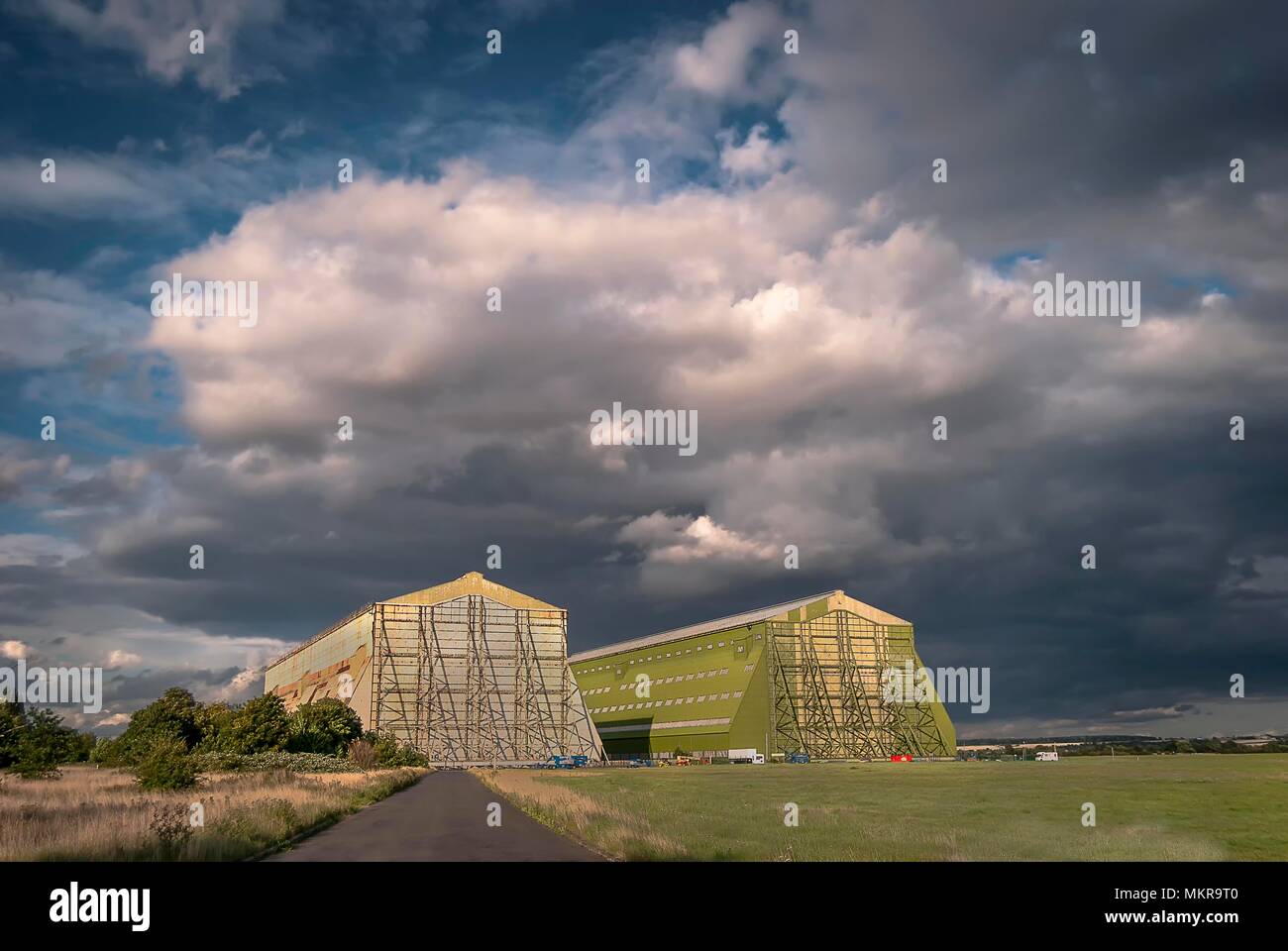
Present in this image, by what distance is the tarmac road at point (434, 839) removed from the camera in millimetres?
23703

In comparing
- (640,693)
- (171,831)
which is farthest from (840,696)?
(171,831)

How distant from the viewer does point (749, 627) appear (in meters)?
153

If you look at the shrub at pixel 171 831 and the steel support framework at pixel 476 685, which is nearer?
the shrub at pixel 171 831

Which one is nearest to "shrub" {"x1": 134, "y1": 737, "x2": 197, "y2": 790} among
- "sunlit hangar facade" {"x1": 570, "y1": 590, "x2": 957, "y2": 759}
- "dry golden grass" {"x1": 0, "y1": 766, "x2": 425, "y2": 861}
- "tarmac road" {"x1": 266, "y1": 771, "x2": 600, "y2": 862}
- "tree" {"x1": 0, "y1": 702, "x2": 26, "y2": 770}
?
"dry golden grass" {"x1": 0, "y1": 766, "x2": 425, "y2": 861}

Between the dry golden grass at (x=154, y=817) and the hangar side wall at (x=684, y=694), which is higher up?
the dry golden grass at (x=154, y=817)

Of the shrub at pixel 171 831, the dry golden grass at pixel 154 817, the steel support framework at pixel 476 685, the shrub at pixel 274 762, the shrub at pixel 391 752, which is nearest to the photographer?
the dry golden grass at pixel 154 817

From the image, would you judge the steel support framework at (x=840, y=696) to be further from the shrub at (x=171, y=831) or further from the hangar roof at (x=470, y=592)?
the shrub at (x=171, y=831)

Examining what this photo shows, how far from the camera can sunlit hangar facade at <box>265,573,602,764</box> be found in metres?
130

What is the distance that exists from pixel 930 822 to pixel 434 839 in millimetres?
18656

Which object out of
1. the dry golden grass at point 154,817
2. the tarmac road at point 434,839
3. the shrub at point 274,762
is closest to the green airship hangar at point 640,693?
the shrub at point 274,762

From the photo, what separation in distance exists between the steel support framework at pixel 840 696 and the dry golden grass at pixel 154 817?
10395cm

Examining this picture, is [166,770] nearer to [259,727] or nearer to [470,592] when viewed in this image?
[259,727]

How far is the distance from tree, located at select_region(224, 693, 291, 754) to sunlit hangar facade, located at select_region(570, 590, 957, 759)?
72.5 meters

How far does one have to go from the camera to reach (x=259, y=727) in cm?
8431
